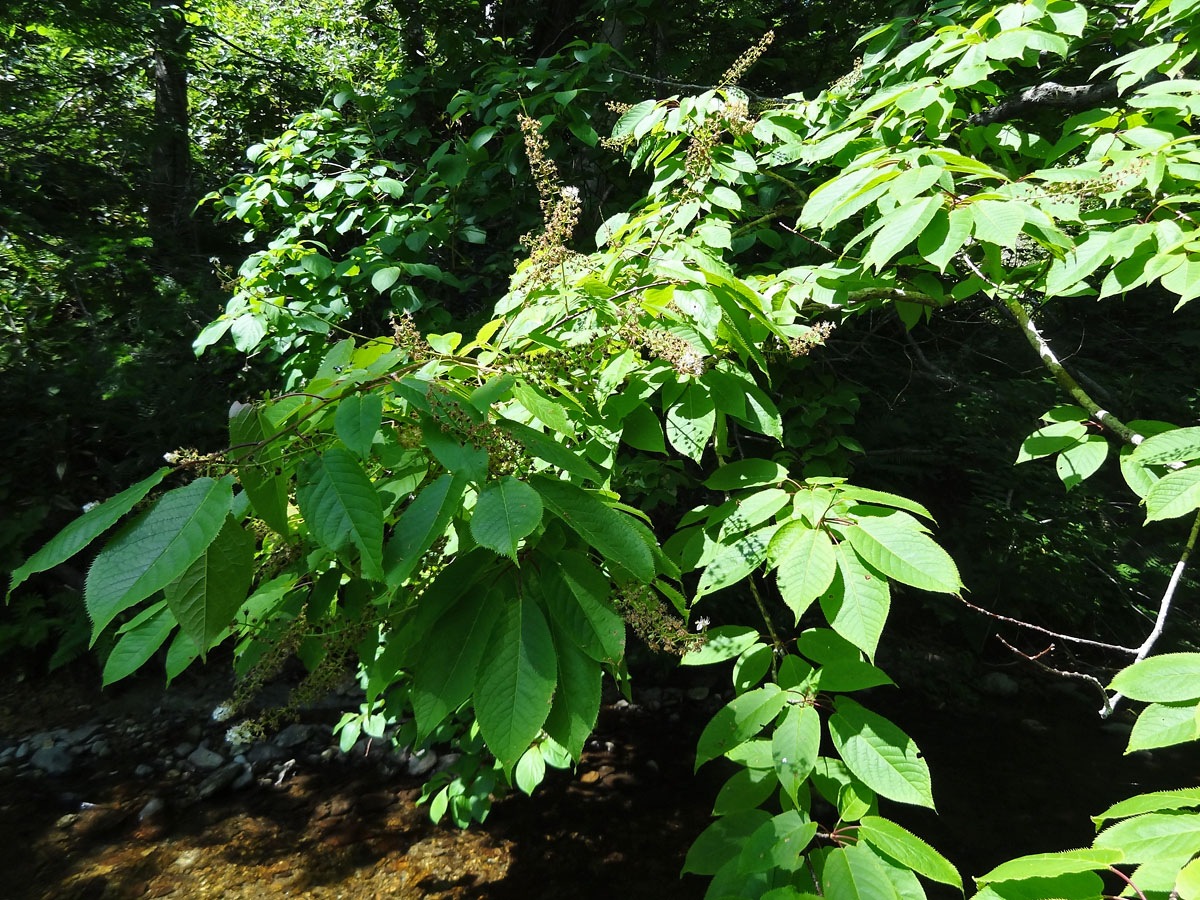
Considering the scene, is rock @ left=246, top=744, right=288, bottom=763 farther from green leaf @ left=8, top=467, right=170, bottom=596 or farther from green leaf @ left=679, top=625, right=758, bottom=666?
green leaf @ left=8, top=467, right=170, bottom=596

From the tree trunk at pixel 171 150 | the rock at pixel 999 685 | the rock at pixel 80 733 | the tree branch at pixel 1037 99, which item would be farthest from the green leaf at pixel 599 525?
the tree trunk at pixel 171 150

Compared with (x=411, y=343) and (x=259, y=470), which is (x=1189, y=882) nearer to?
(x=259, y=470)

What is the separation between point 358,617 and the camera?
3.94 ft

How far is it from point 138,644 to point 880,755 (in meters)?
1.11

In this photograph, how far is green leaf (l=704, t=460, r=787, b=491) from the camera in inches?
53.4

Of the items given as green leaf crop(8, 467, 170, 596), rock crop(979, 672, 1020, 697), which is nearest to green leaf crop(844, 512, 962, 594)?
green leaf crop(8, 467, 170, 596)

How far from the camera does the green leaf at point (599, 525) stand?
33.0 inches

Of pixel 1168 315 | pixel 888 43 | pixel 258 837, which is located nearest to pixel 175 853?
pixel 258 837

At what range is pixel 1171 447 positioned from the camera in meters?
1.24

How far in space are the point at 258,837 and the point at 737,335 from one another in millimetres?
3974

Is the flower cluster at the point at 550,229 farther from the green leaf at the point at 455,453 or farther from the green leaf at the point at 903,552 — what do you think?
the green leaf at the point at 903,552

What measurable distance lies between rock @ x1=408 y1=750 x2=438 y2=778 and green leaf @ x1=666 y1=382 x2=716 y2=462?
3.63m

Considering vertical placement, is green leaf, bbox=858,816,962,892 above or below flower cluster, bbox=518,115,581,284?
below

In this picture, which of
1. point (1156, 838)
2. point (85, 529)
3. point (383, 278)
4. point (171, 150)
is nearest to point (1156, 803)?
point (1156, 838)
